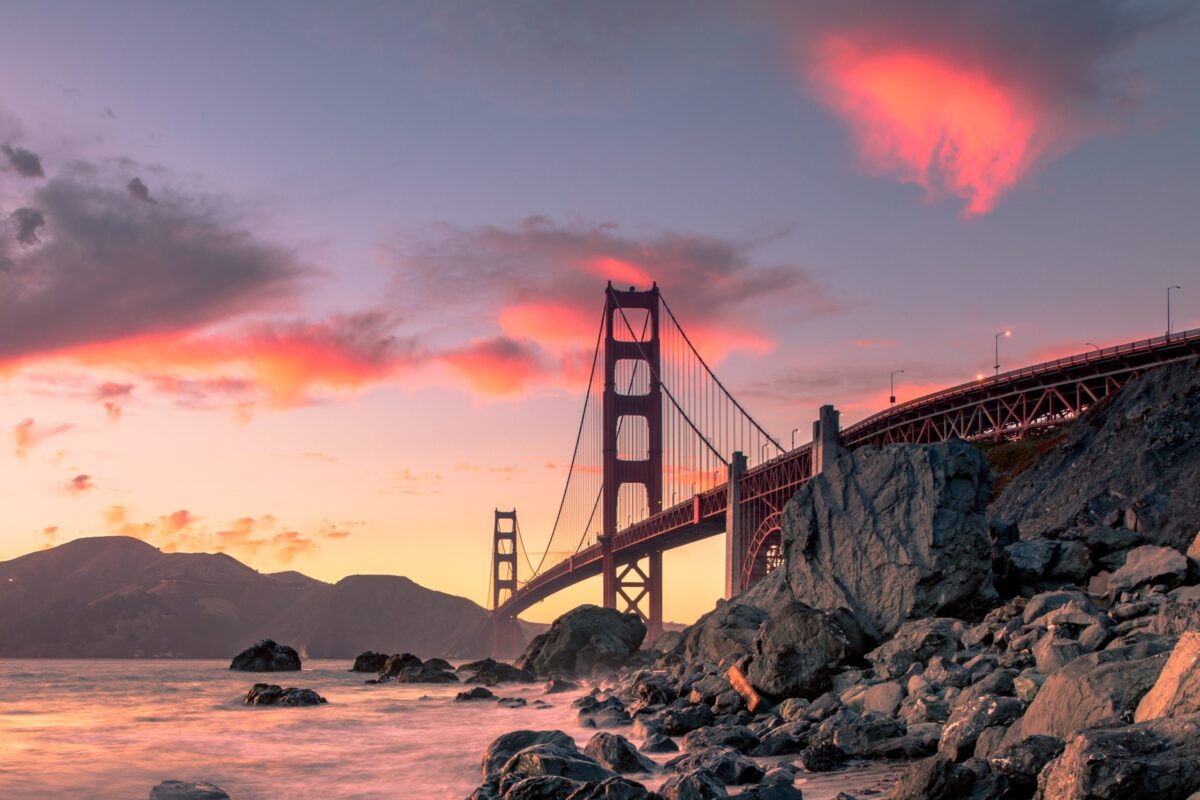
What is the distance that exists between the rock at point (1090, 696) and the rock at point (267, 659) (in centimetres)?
6317

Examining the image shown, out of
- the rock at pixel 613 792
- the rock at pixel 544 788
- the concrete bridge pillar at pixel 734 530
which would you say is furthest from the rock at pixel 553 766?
the concrete bridge pillar at pixel 734 530

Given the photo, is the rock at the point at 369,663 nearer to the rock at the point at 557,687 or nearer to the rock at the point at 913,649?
the rock at the point at 557,687

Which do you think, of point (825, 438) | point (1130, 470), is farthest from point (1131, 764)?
point (825, 438)

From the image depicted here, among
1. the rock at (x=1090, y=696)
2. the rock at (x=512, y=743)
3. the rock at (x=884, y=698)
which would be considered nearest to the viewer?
the rock at (x=1090, y=696)

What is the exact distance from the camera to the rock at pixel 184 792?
13042 mm

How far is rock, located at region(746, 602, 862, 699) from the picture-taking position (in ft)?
54.8

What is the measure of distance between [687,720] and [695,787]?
7.37m

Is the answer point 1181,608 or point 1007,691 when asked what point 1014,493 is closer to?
point 1181,608

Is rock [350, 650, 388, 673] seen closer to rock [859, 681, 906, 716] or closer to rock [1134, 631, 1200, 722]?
rock [859, 681, 906, 716]

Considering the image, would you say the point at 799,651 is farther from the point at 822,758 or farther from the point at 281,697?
the point at 281,697

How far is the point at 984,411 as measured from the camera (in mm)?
49125

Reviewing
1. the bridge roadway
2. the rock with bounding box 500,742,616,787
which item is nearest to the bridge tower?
the bridge roadway

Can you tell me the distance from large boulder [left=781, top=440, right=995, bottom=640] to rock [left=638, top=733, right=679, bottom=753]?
5318 mm

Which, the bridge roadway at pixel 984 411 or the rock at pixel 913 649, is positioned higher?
the bridge roadway at pixel 984 411
